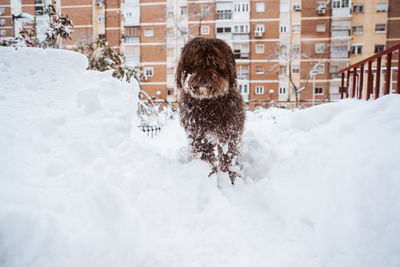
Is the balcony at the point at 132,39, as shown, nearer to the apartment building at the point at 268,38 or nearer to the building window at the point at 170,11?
the apartment building at the point at 268,38

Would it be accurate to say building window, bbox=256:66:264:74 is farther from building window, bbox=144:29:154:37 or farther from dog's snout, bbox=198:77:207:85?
dog's snout, bbox=198:77:207:85

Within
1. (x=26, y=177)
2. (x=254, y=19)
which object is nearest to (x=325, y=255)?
(x=26, y=177)

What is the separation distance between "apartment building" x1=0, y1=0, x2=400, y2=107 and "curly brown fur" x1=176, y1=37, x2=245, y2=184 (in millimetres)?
18654

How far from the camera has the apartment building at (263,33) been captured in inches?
824

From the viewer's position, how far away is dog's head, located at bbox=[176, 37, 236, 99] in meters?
2.15

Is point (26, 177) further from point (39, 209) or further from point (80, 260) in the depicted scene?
point (80, 260)

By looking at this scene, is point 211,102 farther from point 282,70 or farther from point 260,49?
point 282,70

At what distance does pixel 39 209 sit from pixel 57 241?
0.63 ft

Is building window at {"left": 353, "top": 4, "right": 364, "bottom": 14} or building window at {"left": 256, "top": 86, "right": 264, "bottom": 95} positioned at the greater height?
building window at {"left": 353, "top": 4, "right": 364, "bottom": 14}

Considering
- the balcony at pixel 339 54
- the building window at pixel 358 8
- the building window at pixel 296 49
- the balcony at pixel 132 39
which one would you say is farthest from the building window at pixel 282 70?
the balcony at pixel 132 39

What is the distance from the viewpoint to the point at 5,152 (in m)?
1.37

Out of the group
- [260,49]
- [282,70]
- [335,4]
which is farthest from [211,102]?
[335,4]

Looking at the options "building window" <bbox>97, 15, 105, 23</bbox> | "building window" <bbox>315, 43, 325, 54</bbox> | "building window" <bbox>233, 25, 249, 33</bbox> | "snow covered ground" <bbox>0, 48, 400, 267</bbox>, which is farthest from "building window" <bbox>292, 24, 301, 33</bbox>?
"snow covered ground" <bbox>0, 48, 400, 267</bbox>

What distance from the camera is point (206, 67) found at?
7.29 ft
